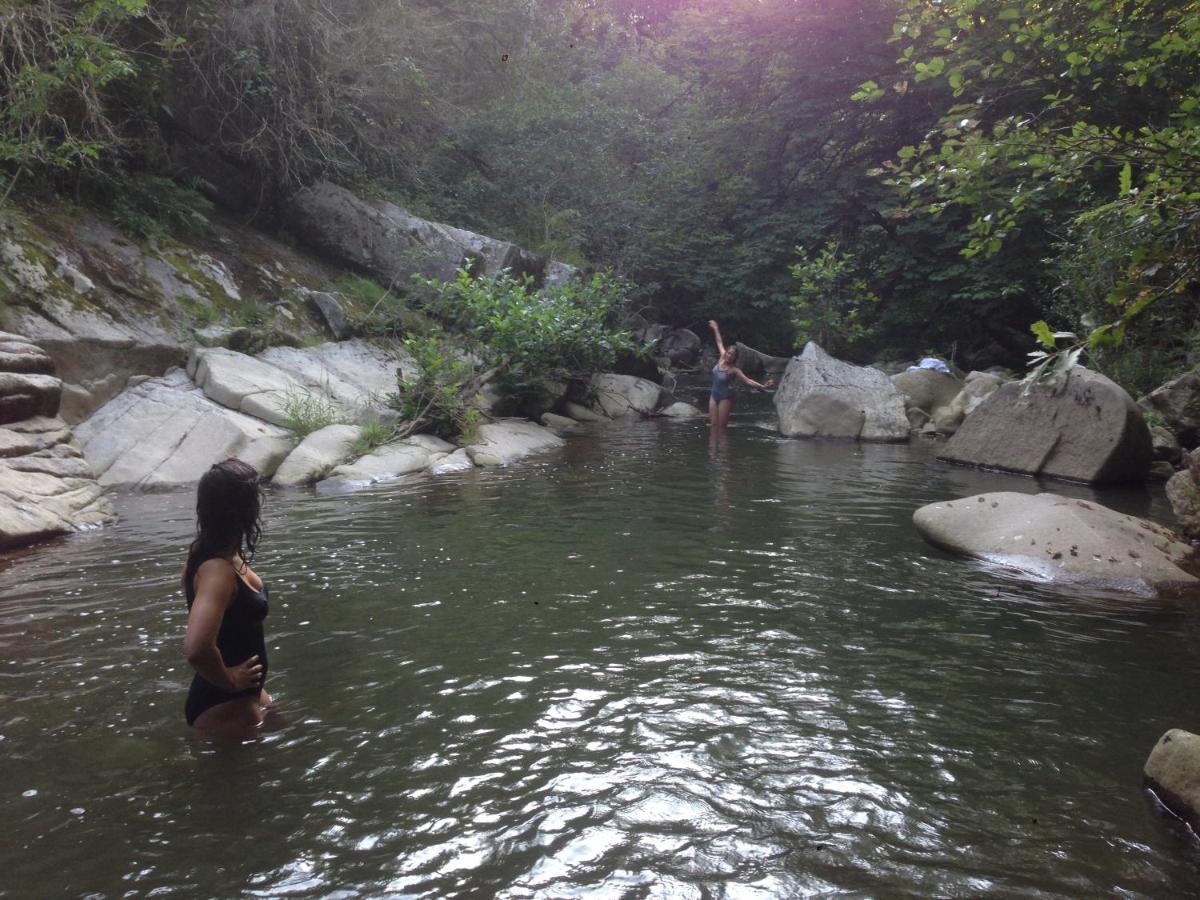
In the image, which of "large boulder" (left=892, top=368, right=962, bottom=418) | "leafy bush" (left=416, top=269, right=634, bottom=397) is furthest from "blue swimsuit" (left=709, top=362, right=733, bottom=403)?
"large boulder" (left=892, top=368, right=962, bottom=418)

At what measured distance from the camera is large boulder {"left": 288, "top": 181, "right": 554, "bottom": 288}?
16922 mm

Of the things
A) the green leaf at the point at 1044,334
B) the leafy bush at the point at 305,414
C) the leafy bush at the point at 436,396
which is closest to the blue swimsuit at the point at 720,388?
the leafy bush at the point at 436,396

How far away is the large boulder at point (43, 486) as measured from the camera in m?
7.63

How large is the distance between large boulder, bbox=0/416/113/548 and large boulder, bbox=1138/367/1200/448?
43.2 ft

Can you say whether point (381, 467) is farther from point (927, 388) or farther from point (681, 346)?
point (681, 346)

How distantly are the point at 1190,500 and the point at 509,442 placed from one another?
28.5 feet

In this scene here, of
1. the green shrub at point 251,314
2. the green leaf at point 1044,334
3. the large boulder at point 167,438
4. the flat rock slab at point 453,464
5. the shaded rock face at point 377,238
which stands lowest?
the flat rock slab at point 453,464

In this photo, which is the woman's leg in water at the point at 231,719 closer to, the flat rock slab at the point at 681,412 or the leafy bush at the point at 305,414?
the leafy bush at the point at 305,414

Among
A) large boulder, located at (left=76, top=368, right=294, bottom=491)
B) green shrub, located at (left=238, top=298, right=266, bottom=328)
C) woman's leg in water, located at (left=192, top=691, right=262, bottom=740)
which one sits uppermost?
green shrub, located at (left=238, top=298, right=266, bottom=328)

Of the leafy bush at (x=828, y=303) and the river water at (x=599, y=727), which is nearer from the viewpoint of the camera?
the river water at (x=599, y=727)

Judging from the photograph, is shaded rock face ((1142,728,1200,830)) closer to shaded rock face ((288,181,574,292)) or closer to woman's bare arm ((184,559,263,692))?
woman's bare arm ((184,559,263,692))

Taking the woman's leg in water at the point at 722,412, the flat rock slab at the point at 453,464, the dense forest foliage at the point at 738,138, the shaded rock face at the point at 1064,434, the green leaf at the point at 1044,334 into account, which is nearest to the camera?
the green leaf at the point at 1044,334

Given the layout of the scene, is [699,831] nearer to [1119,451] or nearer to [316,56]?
[1119,451]

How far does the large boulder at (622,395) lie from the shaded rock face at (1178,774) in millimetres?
15225
